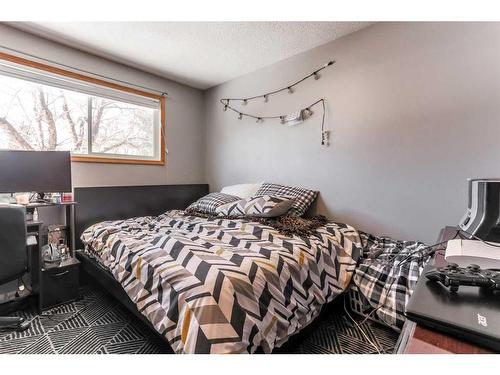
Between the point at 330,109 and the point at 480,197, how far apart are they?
4.89 feet

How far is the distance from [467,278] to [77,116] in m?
3.19

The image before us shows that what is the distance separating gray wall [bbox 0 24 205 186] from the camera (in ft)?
7.43

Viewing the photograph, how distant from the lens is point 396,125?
2031 mm

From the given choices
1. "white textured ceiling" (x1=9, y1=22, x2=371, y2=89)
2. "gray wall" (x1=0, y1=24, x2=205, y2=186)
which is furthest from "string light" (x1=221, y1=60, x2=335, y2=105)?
"gray wall" (x1=0, y1=24, x2=205, y2=186)

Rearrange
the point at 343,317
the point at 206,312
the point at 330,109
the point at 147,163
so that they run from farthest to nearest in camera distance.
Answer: the point at 147,163 → the point at 330,109 → the point at 343,317 → the point at 206,312

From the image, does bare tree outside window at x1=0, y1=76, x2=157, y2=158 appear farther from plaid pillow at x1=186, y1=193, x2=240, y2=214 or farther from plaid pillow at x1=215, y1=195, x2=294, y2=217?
plaid pillow at x1=215, y1=195, x2=294, y2=217

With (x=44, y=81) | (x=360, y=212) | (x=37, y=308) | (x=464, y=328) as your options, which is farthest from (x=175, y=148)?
(x=464, y=328)

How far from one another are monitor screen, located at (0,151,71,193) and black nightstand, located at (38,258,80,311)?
64 centimetres

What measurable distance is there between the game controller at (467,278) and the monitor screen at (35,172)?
262cm

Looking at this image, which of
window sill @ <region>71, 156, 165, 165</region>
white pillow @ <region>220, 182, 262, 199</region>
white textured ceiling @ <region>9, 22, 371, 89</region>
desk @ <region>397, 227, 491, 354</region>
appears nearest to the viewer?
desk @ <region>397, 227, 491, 354</region>

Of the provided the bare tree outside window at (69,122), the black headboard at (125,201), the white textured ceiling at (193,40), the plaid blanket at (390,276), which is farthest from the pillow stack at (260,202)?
the white textured ceiling at (193,40)

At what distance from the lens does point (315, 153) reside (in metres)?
2.54

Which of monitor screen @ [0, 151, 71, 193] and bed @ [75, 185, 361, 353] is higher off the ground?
monitor screen @ [0, 151, 71, 193]
